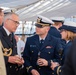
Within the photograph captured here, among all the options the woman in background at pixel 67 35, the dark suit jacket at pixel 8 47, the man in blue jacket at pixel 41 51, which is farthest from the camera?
the man in blue jacket at pixel 41 51

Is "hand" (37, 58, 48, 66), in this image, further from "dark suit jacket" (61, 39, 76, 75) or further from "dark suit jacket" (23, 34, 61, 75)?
"dark suit jacket" (61, 39, 76, 75)

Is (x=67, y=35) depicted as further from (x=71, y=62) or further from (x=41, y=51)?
(x=71, y=62)

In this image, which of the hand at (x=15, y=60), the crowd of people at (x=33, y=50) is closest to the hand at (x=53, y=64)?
the crowd of people at (x=33, y=50)

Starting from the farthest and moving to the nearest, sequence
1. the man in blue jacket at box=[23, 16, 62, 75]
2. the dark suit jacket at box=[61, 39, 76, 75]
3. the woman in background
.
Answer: the man in blue jacket at box=[23, 16, 62, 75] → the woman in background → the dark suit jacket at box=[61, 39, 76, 75]

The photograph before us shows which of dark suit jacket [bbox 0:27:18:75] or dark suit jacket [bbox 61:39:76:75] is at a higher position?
dark suit jacket [bbox 61:39:76:75]

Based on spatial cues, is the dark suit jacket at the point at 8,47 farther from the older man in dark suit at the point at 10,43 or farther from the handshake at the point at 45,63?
the handshake at the point at 45,63

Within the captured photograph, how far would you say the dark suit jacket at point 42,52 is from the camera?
13.0ft

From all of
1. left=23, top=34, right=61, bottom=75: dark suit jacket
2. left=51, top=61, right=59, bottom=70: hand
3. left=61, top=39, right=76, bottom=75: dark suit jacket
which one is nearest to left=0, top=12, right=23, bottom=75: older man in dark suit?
left=23, top=34, right=61, bottom=75: dark suit jacket

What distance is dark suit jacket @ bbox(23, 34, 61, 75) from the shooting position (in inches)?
156

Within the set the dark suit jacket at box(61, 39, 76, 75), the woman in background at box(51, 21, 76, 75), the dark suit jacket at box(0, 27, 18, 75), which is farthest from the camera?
the dark suit jacket at box(0, 27, 18, 75)

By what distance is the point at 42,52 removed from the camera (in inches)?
157

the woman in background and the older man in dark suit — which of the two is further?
the older man in dark suit

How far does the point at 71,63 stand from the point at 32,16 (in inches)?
499

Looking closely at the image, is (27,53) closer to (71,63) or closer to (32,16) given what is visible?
(71,63)
